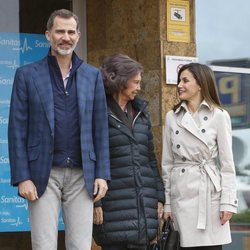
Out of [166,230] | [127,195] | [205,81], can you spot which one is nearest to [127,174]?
[127,195]

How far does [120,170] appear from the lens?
538cm

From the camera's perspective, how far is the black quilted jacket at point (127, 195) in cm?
534

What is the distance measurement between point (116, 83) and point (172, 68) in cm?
171

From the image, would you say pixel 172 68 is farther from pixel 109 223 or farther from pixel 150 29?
pixel 109 223

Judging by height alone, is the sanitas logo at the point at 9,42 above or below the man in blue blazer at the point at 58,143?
above

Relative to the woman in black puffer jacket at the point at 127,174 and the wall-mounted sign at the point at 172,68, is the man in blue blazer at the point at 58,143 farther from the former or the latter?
the wall-mounted sign at the point at 172,68

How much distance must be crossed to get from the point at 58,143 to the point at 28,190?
0.33 meters

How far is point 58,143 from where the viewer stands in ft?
16.3

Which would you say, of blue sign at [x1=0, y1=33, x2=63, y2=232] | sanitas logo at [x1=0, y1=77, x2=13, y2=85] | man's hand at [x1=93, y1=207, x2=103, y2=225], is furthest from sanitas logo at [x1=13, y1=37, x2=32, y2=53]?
man's hand at [x1=93, y1=207, x2=103, y2=225]

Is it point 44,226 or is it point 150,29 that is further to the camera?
point 150,29

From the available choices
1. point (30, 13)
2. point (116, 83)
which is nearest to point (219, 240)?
point (116, 83)

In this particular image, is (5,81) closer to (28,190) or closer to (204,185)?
(204,185)

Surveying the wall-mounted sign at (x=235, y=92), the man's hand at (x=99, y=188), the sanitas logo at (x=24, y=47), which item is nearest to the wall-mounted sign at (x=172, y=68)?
the wall-mounted sign at (x=235, y=92)

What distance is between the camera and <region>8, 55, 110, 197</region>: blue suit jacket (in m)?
4.91
